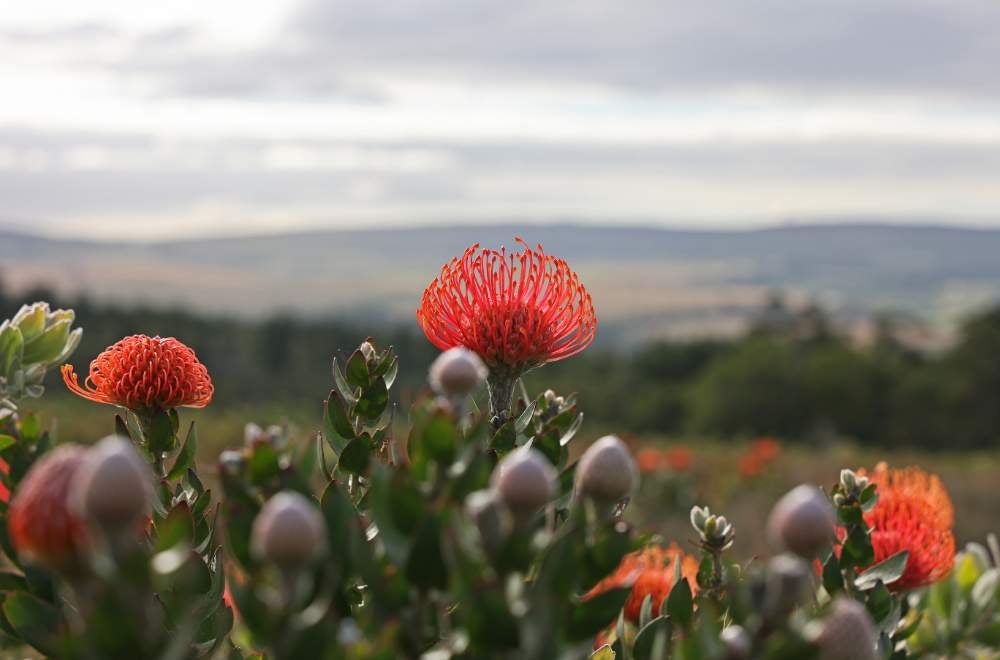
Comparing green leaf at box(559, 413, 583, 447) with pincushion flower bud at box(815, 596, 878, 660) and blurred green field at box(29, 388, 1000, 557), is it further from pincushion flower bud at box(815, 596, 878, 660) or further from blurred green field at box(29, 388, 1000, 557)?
blurred green field at box(29, 388, 1000, 557)

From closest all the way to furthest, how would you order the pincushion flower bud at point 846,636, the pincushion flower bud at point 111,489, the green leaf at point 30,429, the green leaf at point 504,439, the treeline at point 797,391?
1. the pincushion flower bud at point 111,489
2. the pincushion flower bud at point 846,636
3. the green leaf at point 30,429
4. the green leaf at point 504,439
5. the treeline at point 797,391

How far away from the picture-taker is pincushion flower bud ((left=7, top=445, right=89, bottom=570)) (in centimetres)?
84

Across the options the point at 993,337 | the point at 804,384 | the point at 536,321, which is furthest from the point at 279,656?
the point at 993,337

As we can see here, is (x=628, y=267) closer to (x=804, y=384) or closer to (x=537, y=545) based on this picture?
(x=804, y=384)

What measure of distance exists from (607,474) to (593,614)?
0.13 m

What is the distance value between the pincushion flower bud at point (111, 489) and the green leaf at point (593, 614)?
41cm

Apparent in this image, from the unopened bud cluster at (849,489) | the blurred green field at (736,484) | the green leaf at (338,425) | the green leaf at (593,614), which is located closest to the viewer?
the green leaf at (593,614)

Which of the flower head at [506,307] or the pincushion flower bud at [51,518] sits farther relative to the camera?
the flower head at [506,307]

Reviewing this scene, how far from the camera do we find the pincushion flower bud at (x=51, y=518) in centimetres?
84

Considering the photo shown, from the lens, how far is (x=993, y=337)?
3912 cm

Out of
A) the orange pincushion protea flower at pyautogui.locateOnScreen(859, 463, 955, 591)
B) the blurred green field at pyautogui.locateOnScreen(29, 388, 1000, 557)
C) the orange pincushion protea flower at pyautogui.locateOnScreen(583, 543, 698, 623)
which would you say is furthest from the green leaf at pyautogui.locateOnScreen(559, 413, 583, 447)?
the blurred green field at pyautogui.locateOnScreen(29, 388, 1000, 557)

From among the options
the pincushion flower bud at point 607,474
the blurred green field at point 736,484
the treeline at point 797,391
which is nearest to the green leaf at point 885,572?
the pincushion flower bud at point 607,474

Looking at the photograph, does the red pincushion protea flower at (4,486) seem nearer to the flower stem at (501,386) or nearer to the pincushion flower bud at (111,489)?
the pincushion flower bud at (111,489)

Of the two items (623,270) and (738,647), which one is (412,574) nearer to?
(738,647)
